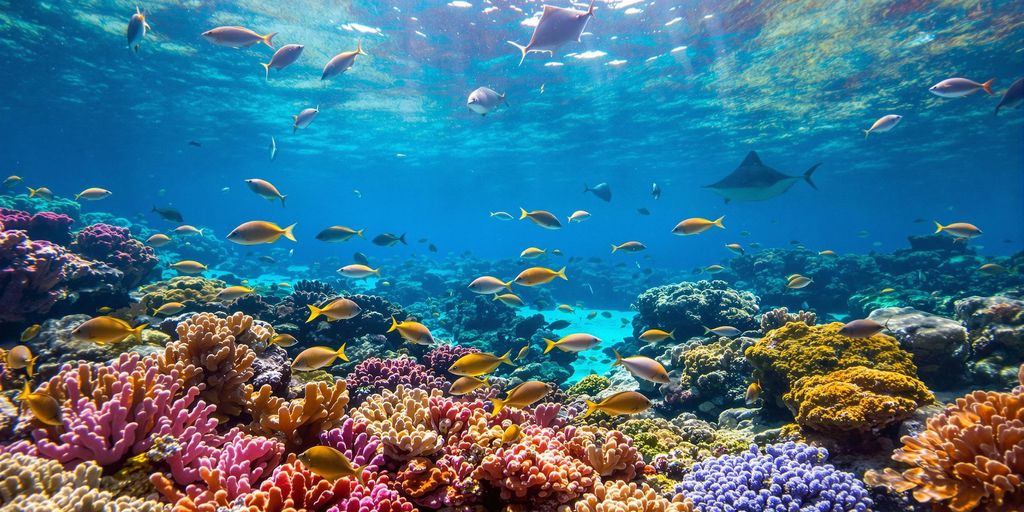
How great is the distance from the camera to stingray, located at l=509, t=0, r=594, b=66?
17.9 ft

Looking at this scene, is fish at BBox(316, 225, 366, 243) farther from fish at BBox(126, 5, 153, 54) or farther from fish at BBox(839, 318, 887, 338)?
fish at BBox(839, 318, 887, 338)

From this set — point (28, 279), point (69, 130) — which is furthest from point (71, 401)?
point (69, 130)

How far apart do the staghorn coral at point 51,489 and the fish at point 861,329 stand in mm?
6965

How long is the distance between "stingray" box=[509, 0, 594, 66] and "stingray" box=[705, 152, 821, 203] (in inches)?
454

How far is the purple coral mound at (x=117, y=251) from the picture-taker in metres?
11.0

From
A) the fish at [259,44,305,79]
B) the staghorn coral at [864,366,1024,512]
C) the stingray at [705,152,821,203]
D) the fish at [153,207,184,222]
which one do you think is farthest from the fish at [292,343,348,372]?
the stingray at [705,152,821,203]

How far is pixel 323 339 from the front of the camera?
873 cm

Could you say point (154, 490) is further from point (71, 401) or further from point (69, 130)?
point (69, 130)

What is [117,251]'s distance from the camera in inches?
442

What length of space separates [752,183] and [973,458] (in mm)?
14725

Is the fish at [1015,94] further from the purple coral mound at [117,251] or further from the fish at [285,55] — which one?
the purple coral mound at [117,251]

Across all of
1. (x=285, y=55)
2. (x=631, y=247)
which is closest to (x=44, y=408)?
(x=285, y=55)

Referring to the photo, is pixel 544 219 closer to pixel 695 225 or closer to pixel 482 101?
pixel 482 101

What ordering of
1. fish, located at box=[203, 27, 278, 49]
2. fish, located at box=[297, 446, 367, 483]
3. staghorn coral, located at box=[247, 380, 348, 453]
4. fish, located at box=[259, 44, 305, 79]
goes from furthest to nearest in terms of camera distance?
fish, located at box=[259, 44, 305, 79]
fish, located at box=[203, 27, 278, 49]
staghorn coral, located at box=[247, 380, 348, 453]
fish, located at box=[297, 446, 367, 483]
